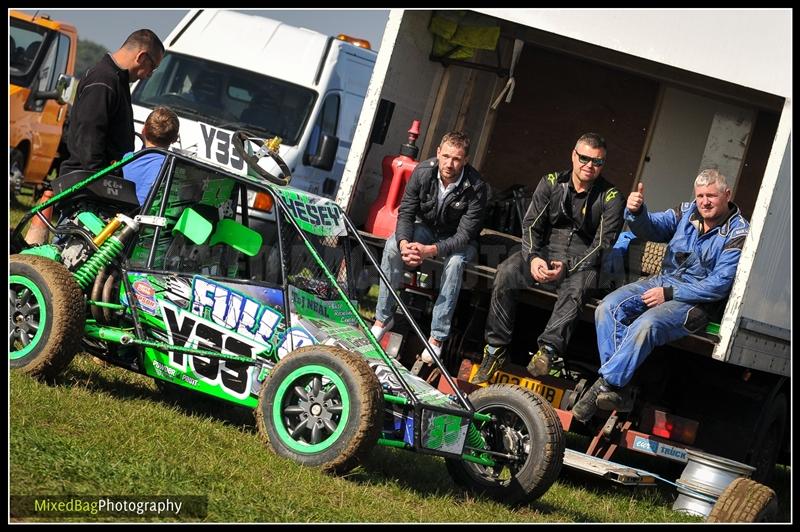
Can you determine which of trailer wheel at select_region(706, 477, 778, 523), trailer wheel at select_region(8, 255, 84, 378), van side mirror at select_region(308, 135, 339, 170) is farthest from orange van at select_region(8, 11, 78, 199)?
trailer wheel at select_region(706, 477, 778, 523)

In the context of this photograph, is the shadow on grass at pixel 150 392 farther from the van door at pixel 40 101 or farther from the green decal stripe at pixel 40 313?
the van door at pixel 40 101

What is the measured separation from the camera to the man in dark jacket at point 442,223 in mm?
8656

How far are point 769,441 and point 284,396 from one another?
15.0 feet

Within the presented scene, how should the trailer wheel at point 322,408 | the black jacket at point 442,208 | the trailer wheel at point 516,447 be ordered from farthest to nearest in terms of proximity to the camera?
1. the black jacket at point 442,208
2. the trailer wheel at point 516,447
3. the trailer wheel at point 322,408

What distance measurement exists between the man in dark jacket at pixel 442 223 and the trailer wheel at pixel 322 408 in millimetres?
2252

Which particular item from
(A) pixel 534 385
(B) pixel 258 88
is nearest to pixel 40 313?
(A) pixel 534 385

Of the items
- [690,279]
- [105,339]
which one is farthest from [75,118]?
[690,279]

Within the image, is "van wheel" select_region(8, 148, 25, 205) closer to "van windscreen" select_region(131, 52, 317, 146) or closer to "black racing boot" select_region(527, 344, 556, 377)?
"van windscreen" select_region(131, 52, 317, 146)

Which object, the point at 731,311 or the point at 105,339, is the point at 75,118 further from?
the point at 731,311

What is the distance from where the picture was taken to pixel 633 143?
40.7 ft

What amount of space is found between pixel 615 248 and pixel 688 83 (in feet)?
9.30

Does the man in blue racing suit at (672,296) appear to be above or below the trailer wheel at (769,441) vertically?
above

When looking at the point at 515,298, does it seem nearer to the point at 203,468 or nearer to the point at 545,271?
the point at 545,271

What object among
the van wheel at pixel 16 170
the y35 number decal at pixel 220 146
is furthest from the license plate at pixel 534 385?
the van wheel at pixel 16 170
